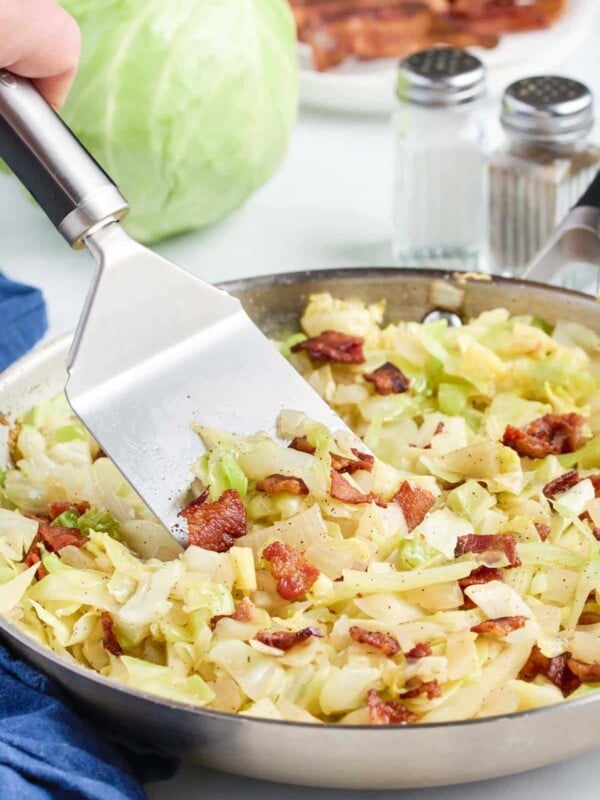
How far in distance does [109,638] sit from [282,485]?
11.7 inches

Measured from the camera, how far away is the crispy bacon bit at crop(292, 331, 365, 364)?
2.17 metres

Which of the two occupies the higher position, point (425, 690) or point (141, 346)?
point (141, 346)

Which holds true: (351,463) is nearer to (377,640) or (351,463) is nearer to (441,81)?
(377,640)

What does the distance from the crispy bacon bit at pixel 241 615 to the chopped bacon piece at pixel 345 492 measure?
0.67 ft

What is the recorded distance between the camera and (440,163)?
278cm

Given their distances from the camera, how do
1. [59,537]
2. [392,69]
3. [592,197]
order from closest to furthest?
[59,537] → [592,197] → [392,69]

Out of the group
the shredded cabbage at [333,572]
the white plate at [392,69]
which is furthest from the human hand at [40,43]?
the white plate at [392,69]

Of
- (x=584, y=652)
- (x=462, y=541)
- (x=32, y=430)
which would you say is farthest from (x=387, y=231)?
(x=584, y=652)

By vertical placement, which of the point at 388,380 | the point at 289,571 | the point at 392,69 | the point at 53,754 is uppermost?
the point at 53,754

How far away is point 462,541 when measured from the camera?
1731mm

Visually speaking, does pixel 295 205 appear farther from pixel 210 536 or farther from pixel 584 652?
pixel 584 652

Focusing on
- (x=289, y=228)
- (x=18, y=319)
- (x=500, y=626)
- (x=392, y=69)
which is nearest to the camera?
(x=500, y=626)

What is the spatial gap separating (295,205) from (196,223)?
0.30 meters

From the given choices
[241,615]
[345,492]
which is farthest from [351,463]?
[241,615]
